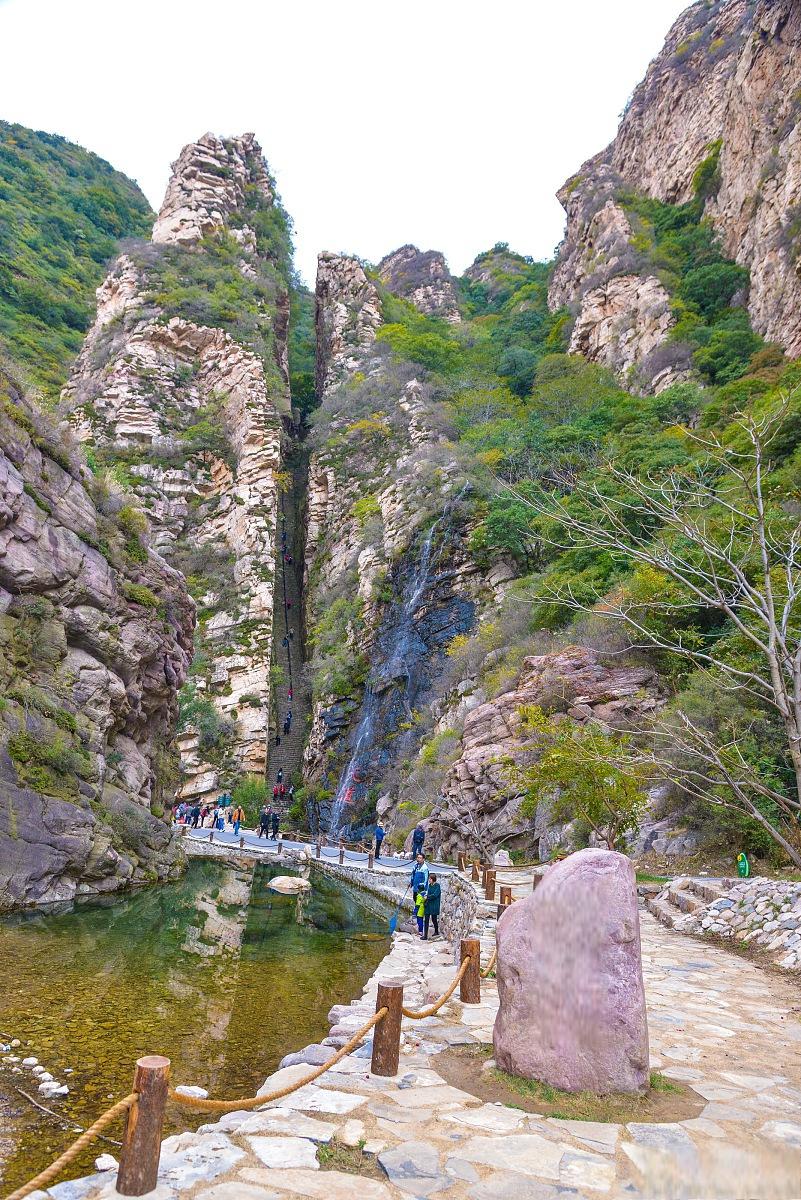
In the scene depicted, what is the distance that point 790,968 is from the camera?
21.8 ft

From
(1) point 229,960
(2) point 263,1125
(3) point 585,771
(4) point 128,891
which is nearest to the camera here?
(2) point 263,1125

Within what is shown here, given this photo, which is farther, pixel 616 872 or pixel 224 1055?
pixel 224 1055

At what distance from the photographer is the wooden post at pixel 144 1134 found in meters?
2.49

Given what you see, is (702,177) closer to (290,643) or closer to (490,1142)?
(290,643)

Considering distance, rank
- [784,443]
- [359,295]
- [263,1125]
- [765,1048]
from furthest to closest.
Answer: [359,295], [784,443], [765,1048], [263,1125]

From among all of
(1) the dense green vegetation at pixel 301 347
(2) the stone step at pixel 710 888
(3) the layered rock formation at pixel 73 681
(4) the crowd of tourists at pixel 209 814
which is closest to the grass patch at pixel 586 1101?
(2) the stone step at pixel 710 888

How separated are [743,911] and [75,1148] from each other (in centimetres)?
843

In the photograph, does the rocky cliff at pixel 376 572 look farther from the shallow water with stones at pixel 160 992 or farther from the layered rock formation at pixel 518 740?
the shallow water with stones at pixel 160 992

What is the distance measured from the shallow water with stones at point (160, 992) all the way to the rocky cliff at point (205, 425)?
17.5 meters

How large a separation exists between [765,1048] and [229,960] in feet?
22.6

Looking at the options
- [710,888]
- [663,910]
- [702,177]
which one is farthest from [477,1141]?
[702,177]

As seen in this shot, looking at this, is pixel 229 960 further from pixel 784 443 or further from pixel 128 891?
pixel 784 443

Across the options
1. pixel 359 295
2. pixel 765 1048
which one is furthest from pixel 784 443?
pixel 359 295

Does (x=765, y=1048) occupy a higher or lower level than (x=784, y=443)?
lower
